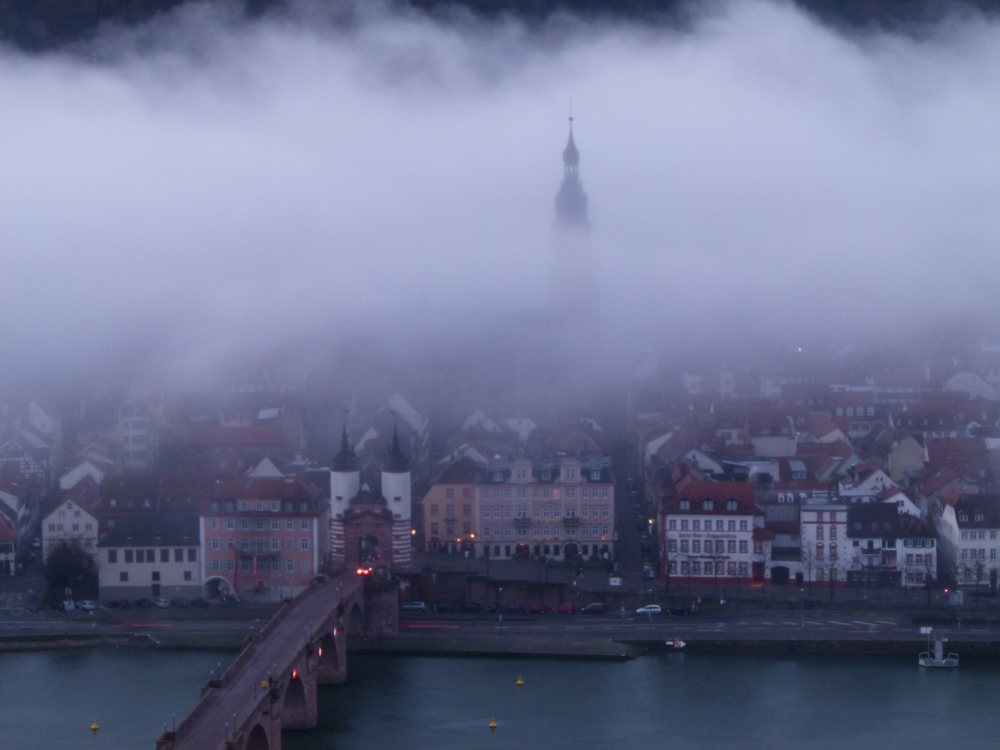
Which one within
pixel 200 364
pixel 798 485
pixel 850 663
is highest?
pixel 200 364

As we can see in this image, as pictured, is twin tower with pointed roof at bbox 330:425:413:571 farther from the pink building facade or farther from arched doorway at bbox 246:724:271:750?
arched doorway at bbox 246:724:271:750

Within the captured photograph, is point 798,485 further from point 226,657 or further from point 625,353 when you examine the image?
point 625,353

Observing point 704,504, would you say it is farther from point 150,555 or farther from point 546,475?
point 150,555

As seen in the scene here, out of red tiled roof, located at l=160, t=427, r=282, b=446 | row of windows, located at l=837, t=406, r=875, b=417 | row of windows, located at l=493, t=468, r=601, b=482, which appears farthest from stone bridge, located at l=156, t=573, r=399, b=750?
row of windows, located at l=837, t=406, r=875, b=417

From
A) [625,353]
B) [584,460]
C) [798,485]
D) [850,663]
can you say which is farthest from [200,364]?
[850,663]

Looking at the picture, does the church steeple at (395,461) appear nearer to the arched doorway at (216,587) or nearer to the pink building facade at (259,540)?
the pink building facade at (259,540)

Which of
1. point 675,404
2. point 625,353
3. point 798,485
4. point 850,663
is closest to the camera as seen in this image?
point 850,663
